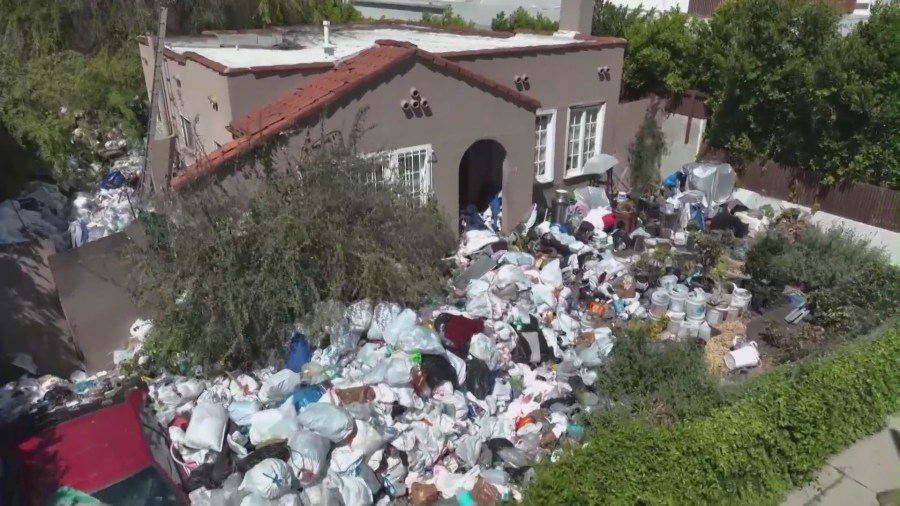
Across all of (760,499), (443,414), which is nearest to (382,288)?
(443,414)

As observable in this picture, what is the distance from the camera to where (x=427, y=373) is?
802cm

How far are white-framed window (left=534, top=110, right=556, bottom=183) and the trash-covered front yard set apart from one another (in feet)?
7.70

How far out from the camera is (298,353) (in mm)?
8531

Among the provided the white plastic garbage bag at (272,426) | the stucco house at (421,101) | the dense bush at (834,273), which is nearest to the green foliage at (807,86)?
the dense bush at (834,273)

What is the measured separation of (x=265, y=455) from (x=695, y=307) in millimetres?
6682

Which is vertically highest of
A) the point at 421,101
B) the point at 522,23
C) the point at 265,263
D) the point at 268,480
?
the point at 522,23

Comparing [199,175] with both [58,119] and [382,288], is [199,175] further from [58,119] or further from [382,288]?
[58,119]

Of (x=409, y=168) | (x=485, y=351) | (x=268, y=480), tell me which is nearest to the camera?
(x=268, y=480)

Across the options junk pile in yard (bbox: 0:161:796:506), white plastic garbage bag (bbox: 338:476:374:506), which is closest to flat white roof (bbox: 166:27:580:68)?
junk pile in yard (bbox: 0:161:796:506)

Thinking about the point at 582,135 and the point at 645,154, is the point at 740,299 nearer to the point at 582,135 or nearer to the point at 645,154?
the point at 582,135

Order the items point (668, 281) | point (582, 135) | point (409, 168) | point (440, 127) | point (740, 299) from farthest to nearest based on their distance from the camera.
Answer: point (582, 135), point (440, 127), point (409, 168), point (668, 281), point (740, 299)

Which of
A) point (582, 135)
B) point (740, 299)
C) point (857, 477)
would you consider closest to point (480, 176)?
point (582, 135)

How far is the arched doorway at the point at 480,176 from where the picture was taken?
13867 mm

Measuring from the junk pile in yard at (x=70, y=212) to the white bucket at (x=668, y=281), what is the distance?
27.6 ft
